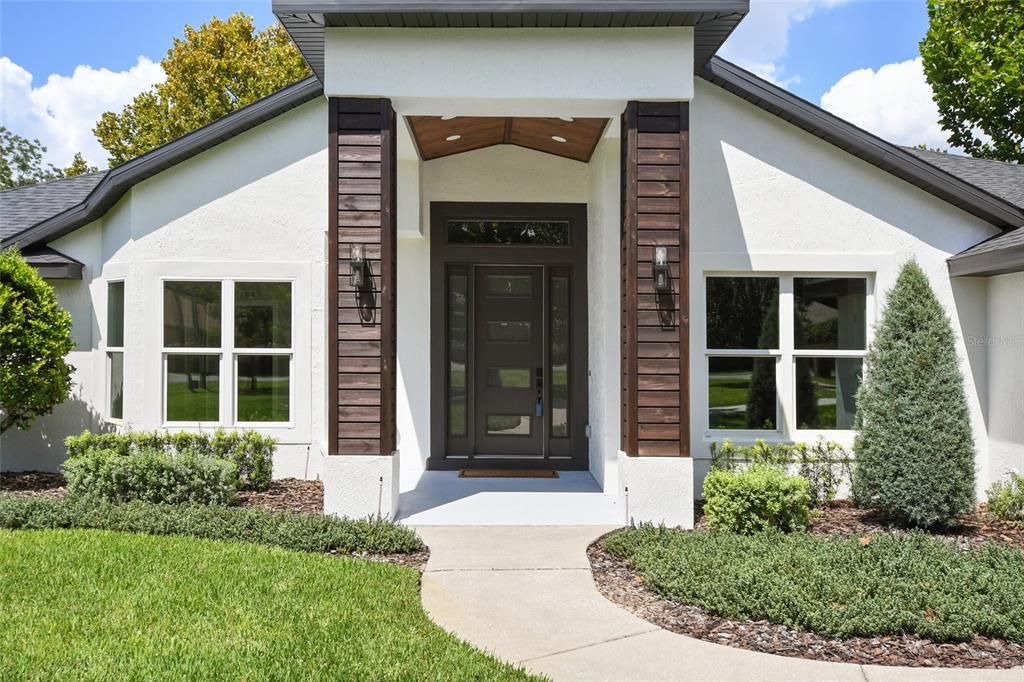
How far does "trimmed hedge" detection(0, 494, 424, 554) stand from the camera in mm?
5684

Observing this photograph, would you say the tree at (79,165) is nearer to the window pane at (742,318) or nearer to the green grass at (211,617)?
the green grass at (211,617)

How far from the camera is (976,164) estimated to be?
35.4 ft

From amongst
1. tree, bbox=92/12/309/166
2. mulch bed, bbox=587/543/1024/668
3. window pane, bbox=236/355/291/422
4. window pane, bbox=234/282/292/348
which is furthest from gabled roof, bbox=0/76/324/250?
tree, bbox=92/12/309/166

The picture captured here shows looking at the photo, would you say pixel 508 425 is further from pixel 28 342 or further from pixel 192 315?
pixel 28 342

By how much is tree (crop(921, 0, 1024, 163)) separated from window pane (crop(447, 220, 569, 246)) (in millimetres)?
13782

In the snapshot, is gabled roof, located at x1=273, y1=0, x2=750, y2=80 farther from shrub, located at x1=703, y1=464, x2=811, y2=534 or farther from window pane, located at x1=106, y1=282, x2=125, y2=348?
window pane, located at x1=106, y1=282, x2=125, y2=348

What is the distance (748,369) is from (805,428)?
88 cm

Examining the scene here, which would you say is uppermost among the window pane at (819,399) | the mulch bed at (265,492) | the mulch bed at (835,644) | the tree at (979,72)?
the tree at (979,72)

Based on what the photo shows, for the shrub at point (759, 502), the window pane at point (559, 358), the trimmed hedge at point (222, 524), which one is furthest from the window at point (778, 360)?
the trimmed hedge at point (222, 524)

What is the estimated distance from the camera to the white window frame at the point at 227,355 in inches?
328

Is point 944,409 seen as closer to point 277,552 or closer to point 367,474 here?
point 367,474

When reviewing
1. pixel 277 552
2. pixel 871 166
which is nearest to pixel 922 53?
pixel 871 166

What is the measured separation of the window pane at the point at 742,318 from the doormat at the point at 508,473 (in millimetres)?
2457

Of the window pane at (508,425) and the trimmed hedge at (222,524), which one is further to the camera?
the window pane at (508,425)
